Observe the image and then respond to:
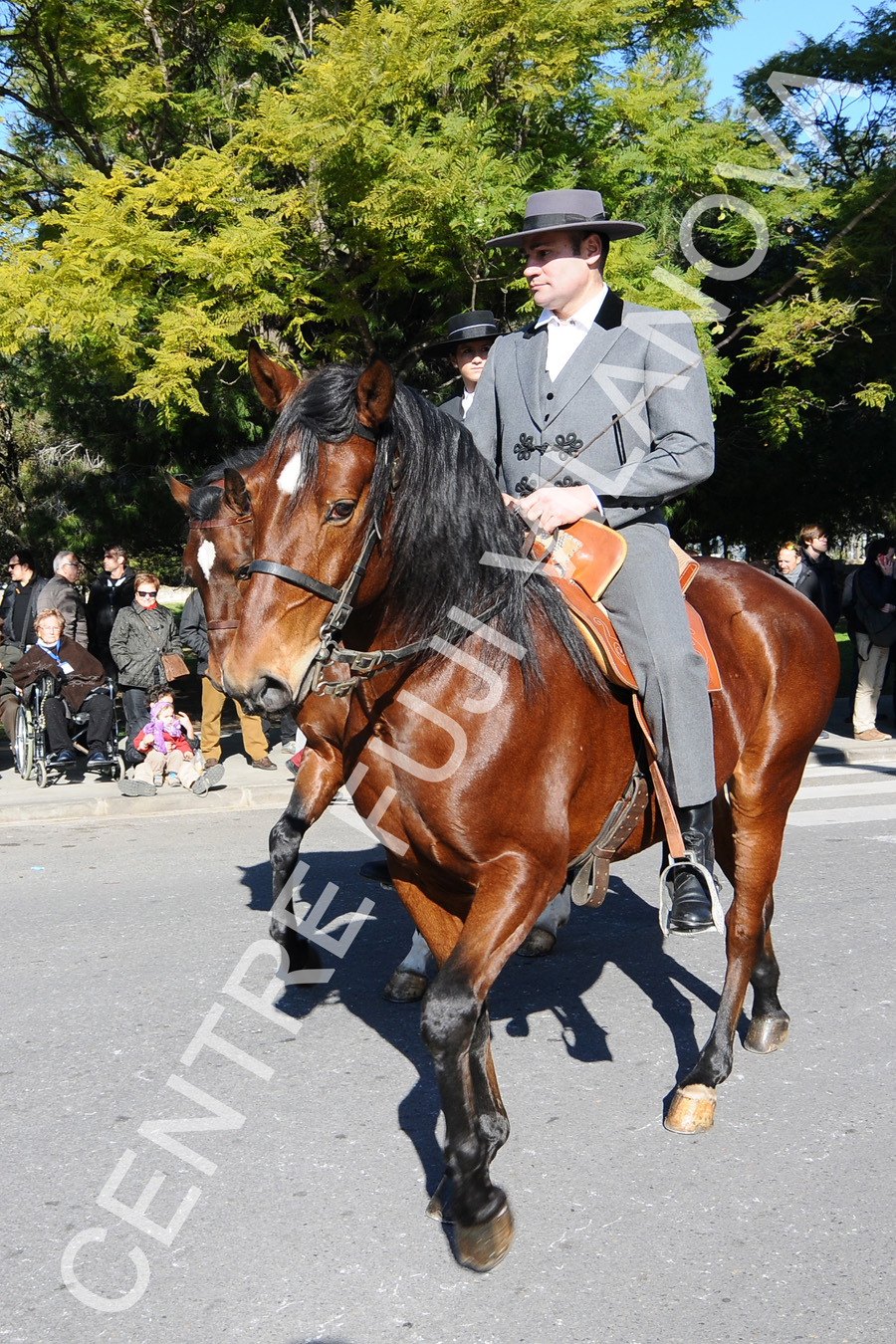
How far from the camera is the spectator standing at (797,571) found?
12789 mm

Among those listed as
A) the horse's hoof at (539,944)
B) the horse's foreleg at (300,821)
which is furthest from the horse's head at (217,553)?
the horse's hoof at (539,944)

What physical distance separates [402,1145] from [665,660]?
174cm

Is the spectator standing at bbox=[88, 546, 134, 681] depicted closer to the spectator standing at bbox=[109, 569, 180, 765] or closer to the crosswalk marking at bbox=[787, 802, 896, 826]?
the spectator standing at bbox=[109, 569, 180, 765]

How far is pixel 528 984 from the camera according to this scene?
212 inches

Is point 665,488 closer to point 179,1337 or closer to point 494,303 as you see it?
point 179,1337

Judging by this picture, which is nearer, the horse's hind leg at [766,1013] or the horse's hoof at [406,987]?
the horse's hind leg at [766,1013]

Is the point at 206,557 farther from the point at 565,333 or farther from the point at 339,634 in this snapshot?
the point at 339,634

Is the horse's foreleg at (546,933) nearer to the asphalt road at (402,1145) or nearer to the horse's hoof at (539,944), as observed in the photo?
the horse's hoof at (539,944)

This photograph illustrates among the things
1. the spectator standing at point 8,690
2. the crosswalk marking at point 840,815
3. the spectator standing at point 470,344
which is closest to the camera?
the spectator standing at point 470,344

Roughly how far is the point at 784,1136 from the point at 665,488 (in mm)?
2100

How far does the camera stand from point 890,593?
42.4 feet

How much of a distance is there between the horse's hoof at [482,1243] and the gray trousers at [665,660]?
1.38 meters

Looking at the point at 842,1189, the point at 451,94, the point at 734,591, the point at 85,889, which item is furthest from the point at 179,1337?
the point at 451,94

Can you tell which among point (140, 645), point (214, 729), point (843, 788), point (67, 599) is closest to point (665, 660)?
point (843, 788)
